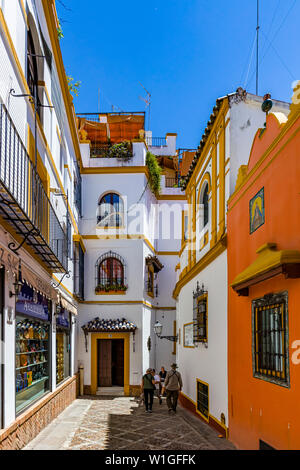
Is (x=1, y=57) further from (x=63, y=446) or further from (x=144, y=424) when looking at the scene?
(x=144, y=424)

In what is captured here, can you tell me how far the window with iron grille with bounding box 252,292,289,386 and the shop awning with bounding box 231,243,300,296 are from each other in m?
0.33

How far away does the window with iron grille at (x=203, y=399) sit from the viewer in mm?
12083

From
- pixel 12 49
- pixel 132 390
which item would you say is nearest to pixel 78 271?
pixel 132 390

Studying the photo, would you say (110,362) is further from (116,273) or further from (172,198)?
(172,198)

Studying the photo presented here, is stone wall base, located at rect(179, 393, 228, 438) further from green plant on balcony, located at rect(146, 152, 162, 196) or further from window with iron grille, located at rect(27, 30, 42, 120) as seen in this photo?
green plant on balcony, located at rect(146, 152, 162, 196)

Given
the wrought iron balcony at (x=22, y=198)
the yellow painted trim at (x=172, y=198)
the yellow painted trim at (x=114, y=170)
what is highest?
the yellow painted trim at (x=114, y=170)

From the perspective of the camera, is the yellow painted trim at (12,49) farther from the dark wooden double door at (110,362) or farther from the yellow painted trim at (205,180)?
the dark wooden double door at (110,362)

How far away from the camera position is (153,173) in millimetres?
23375

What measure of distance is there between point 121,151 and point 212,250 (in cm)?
1202

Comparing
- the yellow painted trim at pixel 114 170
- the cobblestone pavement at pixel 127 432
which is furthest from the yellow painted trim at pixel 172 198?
the cobblestone pavement at pixel 127 432

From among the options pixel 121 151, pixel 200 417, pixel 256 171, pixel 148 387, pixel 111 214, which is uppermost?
pixel 121 151

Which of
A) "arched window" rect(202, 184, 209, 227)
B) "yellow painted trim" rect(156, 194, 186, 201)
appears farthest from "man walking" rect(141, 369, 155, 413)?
"yellow painted trim" rect(156, 194, 186, 201)

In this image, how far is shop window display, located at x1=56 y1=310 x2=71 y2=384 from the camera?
1434 centimetres
